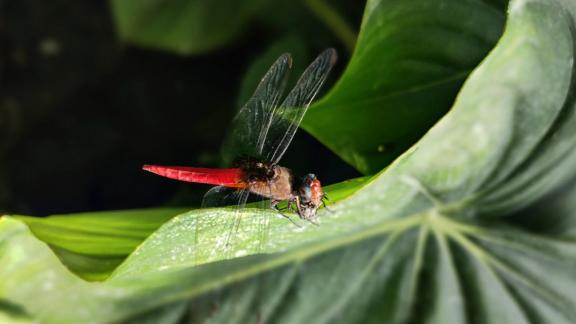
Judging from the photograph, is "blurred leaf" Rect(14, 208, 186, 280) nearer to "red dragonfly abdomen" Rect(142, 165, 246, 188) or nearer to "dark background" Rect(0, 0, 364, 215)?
"red dragonfly abdomen" Rect(142, 165, 246, 188)

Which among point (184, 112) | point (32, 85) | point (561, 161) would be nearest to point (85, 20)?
point (32, 85)

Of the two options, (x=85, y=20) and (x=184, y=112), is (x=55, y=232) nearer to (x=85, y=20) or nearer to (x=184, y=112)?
(x=184, y=112)

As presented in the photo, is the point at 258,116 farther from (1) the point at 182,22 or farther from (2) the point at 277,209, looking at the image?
(1) the point at 182,22

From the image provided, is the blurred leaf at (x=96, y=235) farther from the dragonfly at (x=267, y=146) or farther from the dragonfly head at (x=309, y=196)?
the dragonfly head at (x=309, y=196)

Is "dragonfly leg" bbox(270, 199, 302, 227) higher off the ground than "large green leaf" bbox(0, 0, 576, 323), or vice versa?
"dragonfly leg" bbox(270, 199, 302, 227)

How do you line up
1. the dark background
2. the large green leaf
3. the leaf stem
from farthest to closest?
the dark background
the leaf stem
the large green leaf

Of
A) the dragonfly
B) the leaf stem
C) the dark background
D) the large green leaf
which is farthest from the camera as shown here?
the dark background

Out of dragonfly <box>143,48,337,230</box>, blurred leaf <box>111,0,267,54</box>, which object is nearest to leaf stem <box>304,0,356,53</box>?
blurred leaf <box>111,0,267,54</box>
